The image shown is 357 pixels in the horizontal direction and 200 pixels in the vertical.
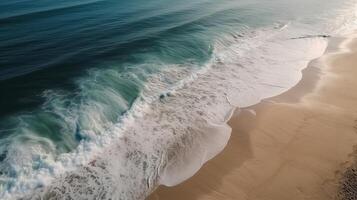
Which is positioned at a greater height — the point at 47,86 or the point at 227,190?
the point at 47,86

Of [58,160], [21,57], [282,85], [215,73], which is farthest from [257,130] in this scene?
[21,57]

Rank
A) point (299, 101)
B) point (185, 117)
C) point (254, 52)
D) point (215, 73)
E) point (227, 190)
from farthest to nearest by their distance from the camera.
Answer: point (254, 52) → point (215, 73) → point (299, 101) → point (185, 117) → point (227, 190)

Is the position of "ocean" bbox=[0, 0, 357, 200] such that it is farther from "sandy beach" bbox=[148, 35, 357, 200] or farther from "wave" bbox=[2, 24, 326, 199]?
"sandy beach" bbox=[148, 35, 357, 200]

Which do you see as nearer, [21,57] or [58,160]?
[58,160]

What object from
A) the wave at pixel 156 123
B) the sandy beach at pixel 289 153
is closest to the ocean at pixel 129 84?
the wave at pixel 156 123

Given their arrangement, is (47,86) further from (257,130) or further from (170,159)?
(257,130)

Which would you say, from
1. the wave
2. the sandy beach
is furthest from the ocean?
the sandy beach

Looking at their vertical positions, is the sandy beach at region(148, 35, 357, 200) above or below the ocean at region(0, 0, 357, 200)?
below
